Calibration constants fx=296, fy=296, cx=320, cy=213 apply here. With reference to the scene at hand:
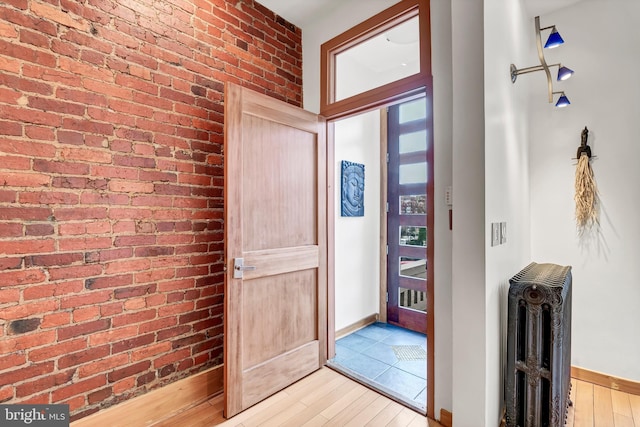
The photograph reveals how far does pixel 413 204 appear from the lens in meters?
3.37

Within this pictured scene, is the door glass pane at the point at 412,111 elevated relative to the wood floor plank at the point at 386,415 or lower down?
elevated

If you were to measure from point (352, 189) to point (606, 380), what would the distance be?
8.39ft

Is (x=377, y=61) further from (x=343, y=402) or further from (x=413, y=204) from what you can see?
(x=343, y=402)

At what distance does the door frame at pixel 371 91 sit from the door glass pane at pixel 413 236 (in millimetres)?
1189

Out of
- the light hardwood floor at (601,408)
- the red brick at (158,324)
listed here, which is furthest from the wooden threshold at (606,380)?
the red brick at (158,324)

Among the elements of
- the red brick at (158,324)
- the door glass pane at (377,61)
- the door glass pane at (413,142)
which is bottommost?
the red brick at (158,324)

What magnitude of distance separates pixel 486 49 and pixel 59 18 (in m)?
2.19

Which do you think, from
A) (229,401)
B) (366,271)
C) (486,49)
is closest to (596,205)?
(486,49)

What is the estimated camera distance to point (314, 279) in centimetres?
246

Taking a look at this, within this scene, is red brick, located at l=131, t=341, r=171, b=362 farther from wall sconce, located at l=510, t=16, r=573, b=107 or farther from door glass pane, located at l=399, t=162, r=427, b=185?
wall sconce, located at l=510, t=16, r=573, b=107

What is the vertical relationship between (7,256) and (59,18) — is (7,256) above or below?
below

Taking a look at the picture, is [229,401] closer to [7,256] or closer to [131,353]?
[131,353]

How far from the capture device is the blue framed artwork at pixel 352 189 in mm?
3184

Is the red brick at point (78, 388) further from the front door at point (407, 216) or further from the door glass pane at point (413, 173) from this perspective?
the door glass pane at point (413, 173)
